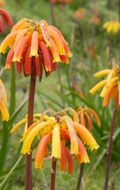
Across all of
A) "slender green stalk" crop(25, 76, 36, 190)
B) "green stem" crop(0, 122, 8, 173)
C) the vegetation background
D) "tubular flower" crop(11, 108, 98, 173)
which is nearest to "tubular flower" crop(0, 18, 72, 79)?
"slender green stalk" crop(25, 76, 36, 190)

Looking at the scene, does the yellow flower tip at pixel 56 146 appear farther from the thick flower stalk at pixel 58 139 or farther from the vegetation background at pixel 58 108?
the vegetation background at pixel 58 108

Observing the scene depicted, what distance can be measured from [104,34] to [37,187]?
26.8 ft

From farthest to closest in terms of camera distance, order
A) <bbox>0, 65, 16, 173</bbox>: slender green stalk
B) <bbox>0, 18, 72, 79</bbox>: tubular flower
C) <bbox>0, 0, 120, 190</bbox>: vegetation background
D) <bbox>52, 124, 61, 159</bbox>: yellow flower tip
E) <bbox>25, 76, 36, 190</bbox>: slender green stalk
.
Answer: <bbox>0, 0, 120, 190</bbox>: vegetation background → <bbox>0, 65, 16, 173</bbox>: slender green stalk → <bbox>25, 76, 36, 190</bbox>: slender green stalk → <bbox>0, 18, 72, 79</bbox>: tubular flower → <bbox>52, 124, 61, 159</bbox>: yellow flower tip

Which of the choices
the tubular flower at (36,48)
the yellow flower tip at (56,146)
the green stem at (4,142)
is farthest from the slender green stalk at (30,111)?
the green stem at (4,142)

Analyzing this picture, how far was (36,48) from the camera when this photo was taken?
2121mm

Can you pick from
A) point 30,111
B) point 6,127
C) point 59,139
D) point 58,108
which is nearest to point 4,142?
point 6,127

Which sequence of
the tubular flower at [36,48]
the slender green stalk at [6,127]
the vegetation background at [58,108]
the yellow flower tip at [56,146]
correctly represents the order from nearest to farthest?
the yellow flower tip at [56,146] → the tubular flower at [36,48] → the slender green stalk at [6,127] → the vegetation background at [58,108]

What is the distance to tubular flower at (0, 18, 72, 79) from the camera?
2.17 metres

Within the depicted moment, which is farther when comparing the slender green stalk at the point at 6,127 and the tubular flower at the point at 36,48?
the slender green stalk at the point at 6,127

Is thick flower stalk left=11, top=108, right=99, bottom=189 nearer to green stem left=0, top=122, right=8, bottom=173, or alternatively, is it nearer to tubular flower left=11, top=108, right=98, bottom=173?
tubular flower left=11, top=108, right=98, bottom=173

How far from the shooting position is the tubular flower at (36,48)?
2.17 metres

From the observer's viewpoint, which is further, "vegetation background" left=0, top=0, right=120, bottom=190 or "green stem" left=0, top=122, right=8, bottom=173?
"vegetation background" left=0, top=0, right=120, bottom=190

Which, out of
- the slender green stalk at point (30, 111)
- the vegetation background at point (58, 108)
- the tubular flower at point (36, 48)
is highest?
the vegetation background at point (58, 108)

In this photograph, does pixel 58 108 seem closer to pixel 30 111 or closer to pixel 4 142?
pixel 4 142
